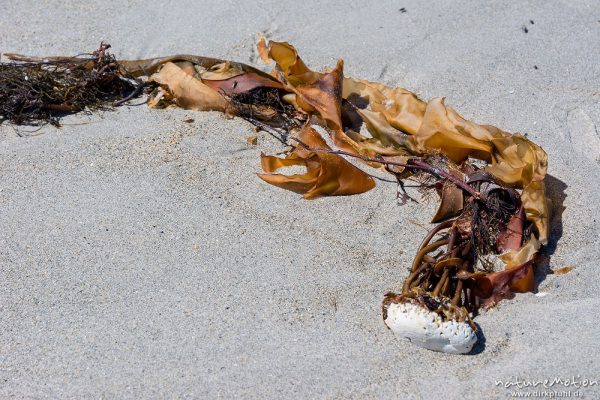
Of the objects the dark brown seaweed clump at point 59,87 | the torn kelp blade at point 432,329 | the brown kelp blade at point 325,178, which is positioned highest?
the dark brown seaweed clump at point 59,87

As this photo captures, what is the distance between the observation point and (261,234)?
2.60 metres

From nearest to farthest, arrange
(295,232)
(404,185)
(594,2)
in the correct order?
(295,232) → (404,185) → (594,2)

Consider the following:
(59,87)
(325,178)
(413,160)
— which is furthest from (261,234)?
(59,87)

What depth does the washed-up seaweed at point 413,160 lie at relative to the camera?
92.3 inches

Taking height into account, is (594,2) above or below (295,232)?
above

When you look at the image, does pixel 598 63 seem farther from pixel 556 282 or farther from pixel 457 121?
pixel 556 282

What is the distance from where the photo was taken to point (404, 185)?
281cm

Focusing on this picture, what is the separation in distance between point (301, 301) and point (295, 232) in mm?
321

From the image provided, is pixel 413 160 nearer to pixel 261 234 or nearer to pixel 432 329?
pixel 261 234

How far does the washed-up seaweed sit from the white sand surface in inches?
2.9

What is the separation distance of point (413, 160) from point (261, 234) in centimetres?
62

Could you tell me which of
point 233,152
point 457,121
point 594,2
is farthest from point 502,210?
point 594,2

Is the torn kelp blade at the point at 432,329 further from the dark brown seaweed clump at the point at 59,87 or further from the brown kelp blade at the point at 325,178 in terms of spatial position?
the dark brown seaweed clump at the point at 59,87

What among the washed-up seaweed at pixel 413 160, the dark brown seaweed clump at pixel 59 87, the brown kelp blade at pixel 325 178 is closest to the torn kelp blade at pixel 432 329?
the washed-up seaweed at pixel 413 160
